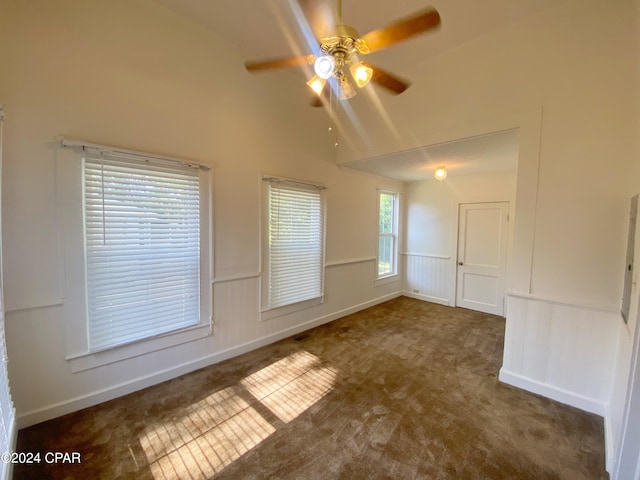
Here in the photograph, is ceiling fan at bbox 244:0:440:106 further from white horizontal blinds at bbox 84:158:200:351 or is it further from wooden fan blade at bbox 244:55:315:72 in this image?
white horizontal blinds at bbox 84:158:200:351

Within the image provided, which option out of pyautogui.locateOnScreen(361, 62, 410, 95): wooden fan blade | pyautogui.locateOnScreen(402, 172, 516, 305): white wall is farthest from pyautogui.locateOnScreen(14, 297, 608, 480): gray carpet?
pyautogui.locateOnScreen(361, 62, 410, 95): wooden fan blade

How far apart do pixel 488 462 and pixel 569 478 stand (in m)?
0.43

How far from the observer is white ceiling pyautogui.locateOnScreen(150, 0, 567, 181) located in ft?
7.11

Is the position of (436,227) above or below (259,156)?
below

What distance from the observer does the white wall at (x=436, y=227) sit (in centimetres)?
454

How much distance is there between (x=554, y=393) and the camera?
89.2 inches

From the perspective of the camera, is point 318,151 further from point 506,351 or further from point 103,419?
point 103,419

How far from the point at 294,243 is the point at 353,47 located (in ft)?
7.43

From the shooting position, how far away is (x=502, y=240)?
4324mm

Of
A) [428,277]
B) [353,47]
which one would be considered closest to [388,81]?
[353,47]

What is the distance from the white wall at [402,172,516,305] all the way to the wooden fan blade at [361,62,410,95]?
3.27 m

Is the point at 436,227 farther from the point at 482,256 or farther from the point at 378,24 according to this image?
the point at 378,24

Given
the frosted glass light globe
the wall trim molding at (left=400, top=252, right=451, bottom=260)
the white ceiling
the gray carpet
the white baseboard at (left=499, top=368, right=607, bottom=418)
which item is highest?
the white ceiling

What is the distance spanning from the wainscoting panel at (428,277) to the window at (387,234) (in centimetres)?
36
